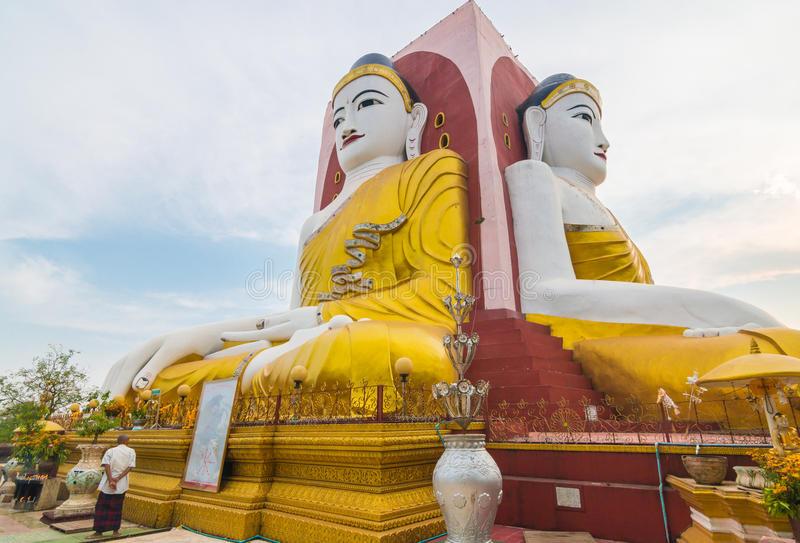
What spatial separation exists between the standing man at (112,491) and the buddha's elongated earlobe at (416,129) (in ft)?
24.4

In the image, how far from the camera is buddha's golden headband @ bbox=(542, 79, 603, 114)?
9.45m

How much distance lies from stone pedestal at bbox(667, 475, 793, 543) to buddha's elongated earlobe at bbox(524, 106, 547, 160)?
25.1 ft

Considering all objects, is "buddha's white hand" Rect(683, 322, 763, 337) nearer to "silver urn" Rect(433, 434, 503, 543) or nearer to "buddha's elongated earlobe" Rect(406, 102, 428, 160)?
"silver urn" Rect(433, 434, 503, 543)

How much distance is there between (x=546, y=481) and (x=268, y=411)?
248 centimetres

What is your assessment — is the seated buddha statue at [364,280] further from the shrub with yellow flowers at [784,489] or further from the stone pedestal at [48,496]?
the shrub with yellow flowers at [784,489]

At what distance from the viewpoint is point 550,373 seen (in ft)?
18.5

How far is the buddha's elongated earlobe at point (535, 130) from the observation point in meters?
9.45

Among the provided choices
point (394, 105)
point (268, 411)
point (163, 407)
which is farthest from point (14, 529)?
point (394, 105)

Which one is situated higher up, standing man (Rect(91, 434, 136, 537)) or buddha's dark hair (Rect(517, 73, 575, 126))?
buddha's dark hair (Rect(517, 73, 575, 126))

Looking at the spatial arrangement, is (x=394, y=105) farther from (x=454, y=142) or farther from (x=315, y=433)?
(x=315, y=433)

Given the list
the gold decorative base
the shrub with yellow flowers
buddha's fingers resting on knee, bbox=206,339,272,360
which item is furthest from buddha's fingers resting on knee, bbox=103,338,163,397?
the shrub with yellow flowers

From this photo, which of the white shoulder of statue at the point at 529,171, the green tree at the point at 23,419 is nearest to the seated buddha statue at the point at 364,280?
the white shoulder of statue at the point at 529,171

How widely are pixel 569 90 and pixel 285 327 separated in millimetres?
7378

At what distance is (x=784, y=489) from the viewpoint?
2.24m
